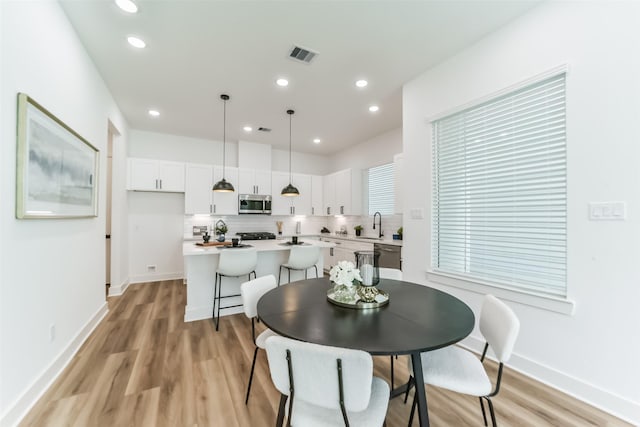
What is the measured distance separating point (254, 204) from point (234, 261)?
265cm

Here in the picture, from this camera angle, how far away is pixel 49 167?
6.54ft

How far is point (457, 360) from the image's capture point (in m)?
1.57

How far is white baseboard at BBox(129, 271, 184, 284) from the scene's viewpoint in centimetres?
511

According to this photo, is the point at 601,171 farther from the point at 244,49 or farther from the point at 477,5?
the point at 244,49

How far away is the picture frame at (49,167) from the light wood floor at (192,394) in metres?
1.31

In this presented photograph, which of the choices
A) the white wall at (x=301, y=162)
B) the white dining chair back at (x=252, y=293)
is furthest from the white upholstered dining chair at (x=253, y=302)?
the white wall at (x=301, y=162)

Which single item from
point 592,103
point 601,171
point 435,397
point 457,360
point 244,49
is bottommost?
point 435,397

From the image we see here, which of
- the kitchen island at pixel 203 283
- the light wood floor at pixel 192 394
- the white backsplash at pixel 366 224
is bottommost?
the light wood floor at pixel 192 394

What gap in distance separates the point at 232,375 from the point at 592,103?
3411mm

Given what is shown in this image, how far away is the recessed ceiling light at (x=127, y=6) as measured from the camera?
2.09 meters

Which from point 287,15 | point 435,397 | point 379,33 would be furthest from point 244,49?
point 435,397

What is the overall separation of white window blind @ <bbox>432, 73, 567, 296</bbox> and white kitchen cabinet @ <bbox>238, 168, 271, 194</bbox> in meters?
3.81

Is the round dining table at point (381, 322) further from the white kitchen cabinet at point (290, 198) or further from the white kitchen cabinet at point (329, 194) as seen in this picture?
the white kitchen cabinet at point (329, 194)

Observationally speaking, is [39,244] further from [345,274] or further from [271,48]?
[271,48]
